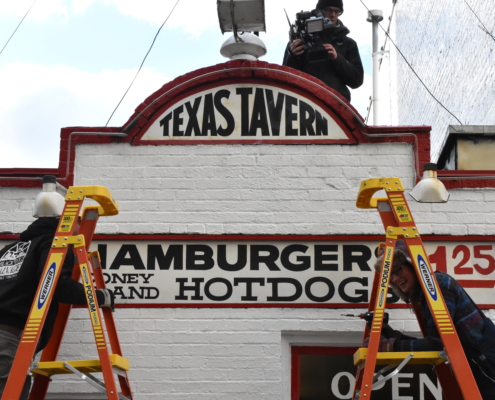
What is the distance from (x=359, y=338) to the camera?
6113 millimetres

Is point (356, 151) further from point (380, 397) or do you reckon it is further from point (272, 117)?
point (380, 397)

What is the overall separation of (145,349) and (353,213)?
210 cm

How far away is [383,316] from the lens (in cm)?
442

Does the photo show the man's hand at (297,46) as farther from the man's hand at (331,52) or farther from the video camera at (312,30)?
the man's hand at (331,52)

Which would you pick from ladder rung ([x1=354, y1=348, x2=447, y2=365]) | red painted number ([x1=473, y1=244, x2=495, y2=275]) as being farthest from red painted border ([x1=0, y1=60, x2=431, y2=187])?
ladder rung ([x1=354, y1=348, x2=447, y2=365])

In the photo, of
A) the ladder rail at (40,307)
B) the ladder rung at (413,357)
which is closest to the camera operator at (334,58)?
the ladder rail at (40,307)

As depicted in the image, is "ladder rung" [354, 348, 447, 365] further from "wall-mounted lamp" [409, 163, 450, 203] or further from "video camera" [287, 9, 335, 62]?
"video camera" [287, 9, 335, 62]

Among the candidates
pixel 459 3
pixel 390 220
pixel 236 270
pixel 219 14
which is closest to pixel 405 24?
pixel 459 3

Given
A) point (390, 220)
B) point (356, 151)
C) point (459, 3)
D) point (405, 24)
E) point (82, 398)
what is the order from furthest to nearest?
point (405, 24) < point (459, 3) < point (356, 151) < point (82, 398) < point (390, 220)

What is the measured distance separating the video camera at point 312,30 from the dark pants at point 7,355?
408 cm

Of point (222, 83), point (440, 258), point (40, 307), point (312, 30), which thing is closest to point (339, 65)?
→ point (312, 30)

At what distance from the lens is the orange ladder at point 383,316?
4.20 metres

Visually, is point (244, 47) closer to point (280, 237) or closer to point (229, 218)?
point (229, 218)

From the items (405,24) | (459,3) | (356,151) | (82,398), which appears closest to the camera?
(82,398)
